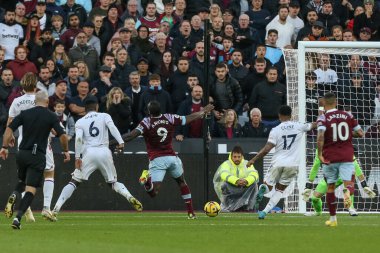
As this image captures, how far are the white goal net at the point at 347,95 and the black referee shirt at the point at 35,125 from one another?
8622 millimetres

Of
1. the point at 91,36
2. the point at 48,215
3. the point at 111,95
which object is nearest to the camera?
the point at 48,215

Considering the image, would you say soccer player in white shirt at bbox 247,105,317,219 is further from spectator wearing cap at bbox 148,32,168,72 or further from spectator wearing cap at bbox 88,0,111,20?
spectator wearing cap at bbox 88,0,111,20

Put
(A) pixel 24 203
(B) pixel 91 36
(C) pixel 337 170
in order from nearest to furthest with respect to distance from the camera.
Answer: (A) pixel 24 203
(C) pixel 337 170
(B) pixel 91 36

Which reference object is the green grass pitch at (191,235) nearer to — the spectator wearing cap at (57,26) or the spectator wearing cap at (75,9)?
the spectator wearing cap at (57,26)

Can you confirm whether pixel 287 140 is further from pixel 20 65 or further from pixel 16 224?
pixel 20 65

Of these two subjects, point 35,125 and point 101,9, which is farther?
point 101,9

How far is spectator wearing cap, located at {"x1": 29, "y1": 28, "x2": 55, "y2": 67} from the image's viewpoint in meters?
27.3

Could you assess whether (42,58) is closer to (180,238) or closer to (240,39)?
(240,39)

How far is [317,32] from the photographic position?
28.4 metres

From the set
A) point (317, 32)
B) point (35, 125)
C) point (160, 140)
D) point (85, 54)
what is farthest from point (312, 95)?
point (35, 125)

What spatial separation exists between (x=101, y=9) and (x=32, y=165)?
11.4 m

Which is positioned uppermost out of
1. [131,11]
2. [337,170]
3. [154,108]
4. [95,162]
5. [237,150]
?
[131,11]

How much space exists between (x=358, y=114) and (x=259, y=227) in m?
8.15

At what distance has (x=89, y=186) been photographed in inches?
1036
